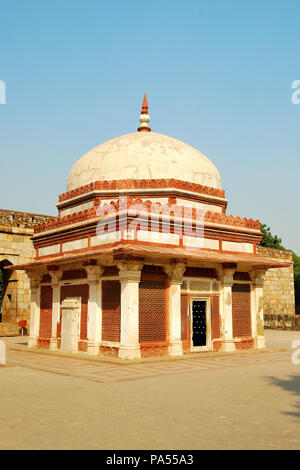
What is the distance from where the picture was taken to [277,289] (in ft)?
108

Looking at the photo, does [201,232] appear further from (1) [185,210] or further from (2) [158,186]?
(2) [158,186]

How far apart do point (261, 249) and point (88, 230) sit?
2001 cm

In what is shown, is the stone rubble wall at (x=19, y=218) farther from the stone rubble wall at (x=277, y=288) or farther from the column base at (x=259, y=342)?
the stone rubble wall at (x=277, y=288)

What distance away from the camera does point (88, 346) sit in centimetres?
1359

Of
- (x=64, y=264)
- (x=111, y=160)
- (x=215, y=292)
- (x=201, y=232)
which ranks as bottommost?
(x=215, y=292)

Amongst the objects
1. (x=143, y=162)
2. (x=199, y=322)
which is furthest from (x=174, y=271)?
(x=143, y=162)

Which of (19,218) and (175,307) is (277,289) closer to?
(19,218)

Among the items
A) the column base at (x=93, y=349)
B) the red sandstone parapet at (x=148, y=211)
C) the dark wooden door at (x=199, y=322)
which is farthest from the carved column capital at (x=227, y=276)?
the column base at (x=93, y=349)

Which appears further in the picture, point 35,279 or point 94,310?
point 35,279

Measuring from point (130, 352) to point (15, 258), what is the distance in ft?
44.4

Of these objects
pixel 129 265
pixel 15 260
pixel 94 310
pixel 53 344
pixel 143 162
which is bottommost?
pixel 53 344

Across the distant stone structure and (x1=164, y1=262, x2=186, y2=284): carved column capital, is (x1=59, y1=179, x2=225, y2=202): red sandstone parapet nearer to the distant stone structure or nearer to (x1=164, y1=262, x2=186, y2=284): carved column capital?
(x1=164, y1=262, x2=186, y2=284): carved column capital

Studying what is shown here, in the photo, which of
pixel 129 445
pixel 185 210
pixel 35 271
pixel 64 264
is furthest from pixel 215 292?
pixel 129 445
